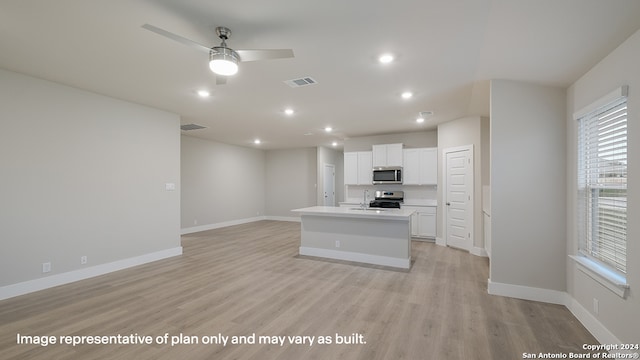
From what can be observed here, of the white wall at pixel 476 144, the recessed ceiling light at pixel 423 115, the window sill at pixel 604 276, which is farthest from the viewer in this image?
the white wall at pixel 476 144

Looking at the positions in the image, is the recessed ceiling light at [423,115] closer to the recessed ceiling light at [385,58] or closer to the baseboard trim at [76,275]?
the recessed ceiling light at [385,58]

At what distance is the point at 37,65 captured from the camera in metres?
3.14

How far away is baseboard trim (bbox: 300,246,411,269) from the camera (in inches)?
178

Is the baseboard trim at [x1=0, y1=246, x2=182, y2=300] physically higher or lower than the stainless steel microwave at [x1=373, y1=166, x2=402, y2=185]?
lower

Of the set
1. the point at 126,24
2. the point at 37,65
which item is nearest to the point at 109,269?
the point at 37,65

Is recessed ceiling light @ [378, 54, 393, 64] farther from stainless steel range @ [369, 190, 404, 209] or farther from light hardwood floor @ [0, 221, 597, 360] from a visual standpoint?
stainless steel range @ [369, 190, 404, 209]

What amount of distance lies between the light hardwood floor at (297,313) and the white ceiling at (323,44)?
262 centimetres

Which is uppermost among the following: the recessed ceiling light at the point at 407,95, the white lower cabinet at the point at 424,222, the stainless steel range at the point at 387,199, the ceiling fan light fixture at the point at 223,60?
the recessed ceiling light at the point at 407,95

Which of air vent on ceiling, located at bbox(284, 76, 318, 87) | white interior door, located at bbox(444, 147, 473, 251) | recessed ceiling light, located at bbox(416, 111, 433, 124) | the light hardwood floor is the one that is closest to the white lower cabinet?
white interior door, located at bbox(444, 147, 473, 251)

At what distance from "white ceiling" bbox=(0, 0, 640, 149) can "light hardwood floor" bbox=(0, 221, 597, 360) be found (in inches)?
103

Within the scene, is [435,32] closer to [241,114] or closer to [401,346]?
[401,346]

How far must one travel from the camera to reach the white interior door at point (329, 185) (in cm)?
982

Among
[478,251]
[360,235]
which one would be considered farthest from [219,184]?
[478,251]

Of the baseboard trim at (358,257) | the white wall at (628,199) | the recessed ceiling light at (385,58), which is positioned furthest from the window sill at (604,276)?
the recessed ceiling light at (385,58)
